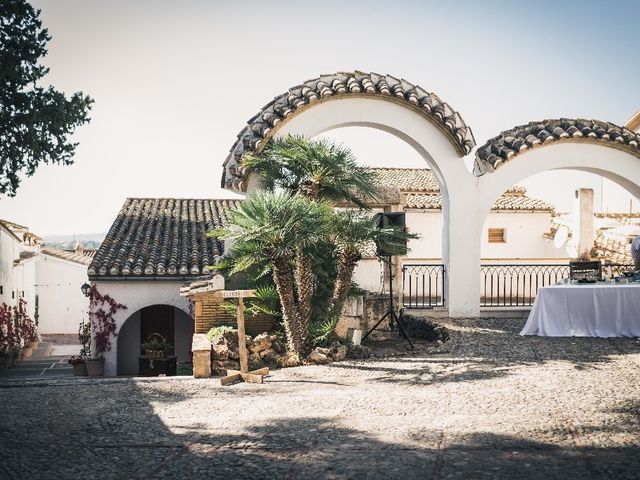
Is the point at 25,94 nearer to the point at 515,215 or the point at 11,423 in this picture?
the point at 11,423

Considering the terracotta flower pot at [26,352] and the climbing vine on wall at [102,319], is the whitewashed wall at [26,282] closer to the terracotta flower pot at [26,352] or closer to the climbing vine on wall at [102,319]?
the terracotta flower pot at [26,352]

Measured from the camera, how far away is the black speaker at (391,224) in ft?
34.2

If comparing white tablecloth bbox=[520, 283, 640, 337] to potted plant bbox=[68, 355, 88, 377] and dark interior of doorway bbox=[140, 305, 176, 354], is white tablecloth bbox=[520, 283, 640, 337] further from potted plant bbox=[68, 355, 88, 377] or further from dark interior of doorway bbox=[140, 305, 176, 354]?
potted plant bbox=[68, 355, 88, 377]

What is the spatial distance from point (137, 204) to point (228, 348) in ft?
37.0

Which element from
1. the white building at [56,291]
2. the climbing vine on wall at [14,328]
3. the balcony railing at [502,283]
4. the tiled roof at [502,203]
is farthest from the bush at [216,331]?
the white building at [56,291]

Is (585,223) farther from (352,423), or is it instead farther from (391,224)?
(352,423)

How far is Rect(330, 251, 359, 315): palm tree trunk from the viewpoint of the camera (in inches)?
406

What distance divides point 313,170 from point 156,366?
7.08 meters

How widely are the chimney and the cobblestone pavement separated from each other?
1165cm

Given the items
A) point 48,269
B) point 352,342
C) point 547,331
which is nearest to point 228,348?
point 352,342

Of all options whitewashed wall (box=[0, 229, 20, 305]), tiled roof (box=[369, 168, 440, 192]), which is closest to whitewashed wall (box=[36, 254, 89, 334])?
whitewashed wall (box=[0, 229, 20, 305])

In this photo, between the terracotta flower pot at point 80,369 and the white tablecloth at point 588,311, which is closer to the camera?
the white tablecloth at point 588,311

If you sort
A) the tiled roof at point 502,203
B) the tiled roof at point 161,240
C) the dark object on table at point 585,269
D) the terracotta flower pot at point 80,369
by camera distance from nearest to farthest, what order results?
1. the dark object on table at point 585,269
2. the tiled roof at point 161,240
3. the terracotta flower pot at point 80,369
4. the tiled roof at point 502,203

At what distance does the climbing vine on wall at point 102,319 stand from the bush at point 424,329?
724cm
